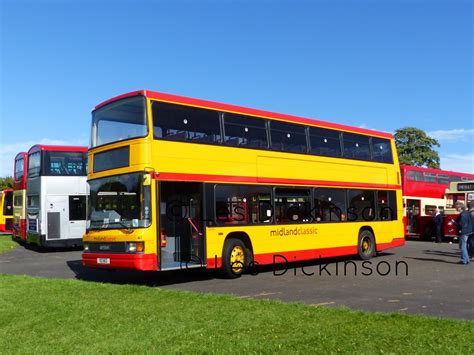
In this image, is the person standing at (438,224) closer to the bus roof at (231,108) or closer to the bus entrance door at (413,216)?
the bus entrance door at (413,216)

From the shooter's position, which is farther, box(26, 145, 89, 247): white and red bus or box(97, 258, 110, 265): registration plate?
box(26, 145, 89, 247): white and red bus

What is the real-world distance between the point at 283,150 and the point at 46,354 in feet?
33.4

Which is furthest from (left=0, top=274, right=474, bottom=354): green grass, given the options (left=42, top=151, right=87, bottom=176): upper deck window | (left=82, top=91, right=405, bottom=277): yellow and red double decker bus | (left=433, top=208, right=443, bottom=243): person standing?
(left=433, top=208, right=443, bottom=243): person standing

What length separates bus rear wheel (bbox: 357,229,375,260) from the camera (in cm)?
1783

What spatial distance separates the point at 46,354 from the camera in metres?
6.12

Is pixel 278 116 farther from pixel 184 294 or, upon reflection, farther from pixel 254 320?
pixel 254 320

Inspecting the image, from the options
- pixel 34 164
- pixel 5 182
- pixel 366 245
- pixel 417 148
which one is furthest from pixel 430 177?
pixel 5 182

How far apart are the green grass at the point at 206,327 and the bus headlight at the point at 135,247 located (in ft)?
6.44

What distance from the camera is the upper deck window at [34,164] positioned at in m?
23.1

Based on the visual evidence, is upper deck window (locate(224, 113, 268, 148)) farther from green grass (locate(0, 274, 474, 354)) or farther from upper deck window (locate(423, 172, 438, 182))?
upper deck window (locate(423, 172, 438, 182))

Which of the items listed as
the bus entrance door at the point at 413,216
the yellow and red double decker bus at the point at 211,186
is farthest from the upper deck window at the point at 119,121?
the bus entrance door at the point at 413,216

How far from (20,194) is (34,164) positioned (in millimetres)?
3044

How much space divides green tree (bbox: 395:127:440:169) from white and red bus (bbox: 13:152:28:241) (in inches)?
1957

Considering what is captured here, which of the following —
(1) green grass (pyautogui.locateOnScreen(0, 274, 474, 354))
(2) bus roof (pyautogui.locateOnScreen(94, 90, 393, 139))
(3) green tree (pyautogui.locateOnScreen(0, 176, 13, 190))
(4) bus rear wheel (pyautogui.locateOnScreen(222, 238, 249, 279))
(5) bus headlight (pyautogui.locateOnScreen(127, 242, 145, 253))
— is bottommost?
(1) green grass (pyautogui.locateOnScreen(0, 274, 474, 354))
